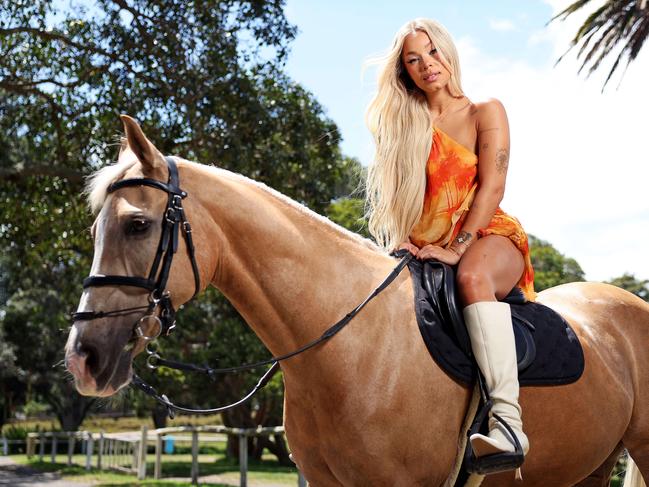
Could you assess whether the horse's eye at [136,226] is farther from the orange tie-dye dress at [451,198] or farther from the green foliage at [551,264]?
the green foliage at [551,264]

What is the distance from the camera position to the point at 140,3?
40.9ft

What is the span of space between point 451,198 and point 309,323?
1.01m

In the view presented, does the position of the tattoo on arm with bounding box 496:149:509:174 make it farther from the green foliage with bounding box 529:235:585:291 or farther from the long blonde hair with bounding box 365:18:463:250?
the green foliage with bounding box 529:235:585:291

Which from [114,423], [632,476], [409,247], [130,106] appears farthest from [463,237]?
[114,423]

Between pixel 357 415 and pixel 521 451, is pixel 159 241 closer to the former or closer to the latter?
pixel 357 415

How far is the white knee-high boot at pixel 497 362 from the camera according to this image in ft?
10.6

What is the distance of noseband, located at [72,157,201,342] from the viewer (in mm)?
2924

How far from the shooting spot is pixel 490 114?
12.3 feet

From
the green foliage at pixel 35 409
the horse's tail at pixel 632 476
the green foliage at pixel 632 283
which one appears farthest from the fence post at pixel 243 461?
the green foliage at pixel 35 409

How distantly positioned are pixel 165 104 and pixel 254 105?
1.47m

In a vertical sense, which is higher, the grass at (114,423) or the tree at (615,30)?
the tree at (615,30)

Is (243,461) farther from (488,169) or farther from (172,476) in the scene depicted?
(488,169)

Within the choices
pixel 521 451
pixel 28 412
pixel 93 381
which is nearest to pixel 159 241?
pixel 93 381

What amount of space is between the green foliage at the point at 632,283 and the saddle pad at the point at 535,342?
39.3 meters
